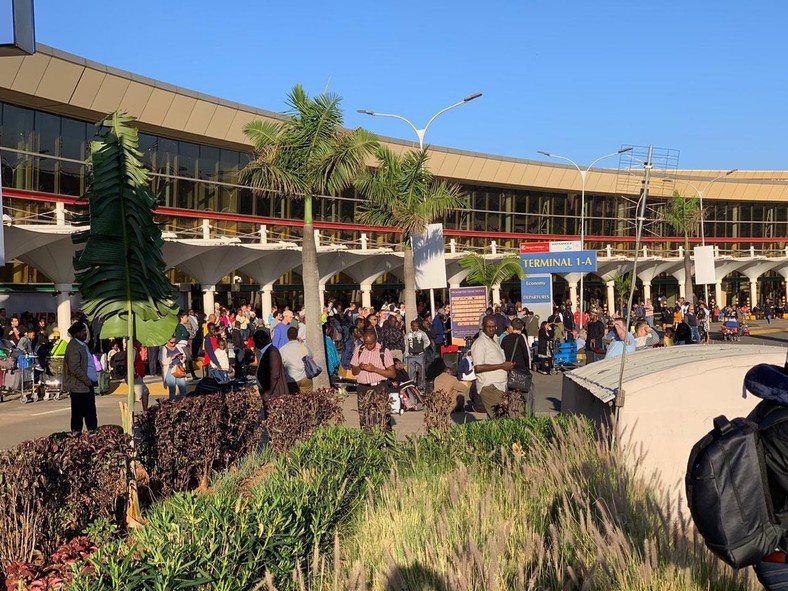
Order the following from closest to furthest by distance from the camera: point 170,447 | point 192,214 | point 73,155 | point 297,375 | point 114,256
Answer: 1. point 170,447
2. point 114,256
3. point 297,375
4. point 73,155
5. point 192,214

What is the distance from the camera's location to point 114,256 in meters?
9.83

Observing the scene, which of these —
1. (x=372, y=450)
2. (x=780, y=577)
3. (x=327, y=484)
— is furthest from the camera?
(x=372, y=450)

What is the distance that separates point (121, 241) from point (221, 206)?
112 feet

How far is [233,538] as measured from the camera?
4.83 m

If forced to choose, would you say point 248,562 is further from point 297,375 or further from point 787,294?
point 787,294

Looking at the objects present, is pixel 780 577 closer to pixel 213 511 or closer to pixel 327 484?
pixel 213 511

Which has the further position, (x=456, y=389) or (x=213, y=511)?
(x=456, y=389)

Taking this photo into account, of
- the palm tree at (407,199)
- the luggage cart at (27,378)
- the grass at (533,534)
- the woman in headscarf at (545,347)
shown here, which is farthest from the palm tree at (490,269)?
the grass at (533,534)

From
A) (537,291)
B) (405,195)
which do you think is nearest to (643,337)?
(405,195)

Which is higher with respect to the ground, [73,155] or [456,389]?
[73,155]

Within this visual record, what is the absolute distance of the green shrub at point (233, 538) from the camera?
4.24 m

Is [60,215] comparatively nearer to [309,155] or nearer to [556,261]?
[309,155]

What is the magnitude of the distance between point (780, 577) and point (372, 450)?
4.40 m

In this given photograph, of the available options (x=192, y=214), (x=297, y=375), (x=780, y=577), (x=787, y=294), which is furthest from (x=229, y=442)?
(x=787, y=294)
